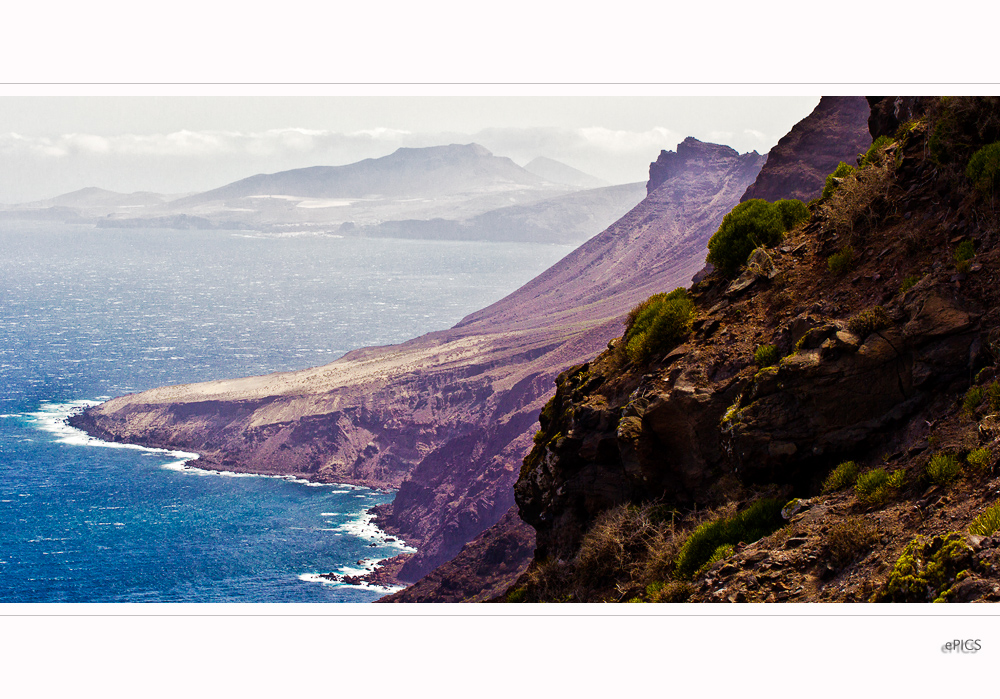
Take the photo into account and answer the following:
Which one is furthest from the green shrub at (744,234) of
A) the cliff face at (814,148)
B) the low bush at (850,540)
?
the cliff face at (814,148)

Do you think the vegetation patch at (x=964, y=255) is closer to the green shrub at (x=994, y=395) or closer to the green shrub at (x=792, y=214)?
the green shrub at (x=994, y=395)

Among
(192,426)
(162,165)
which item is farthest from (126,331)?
(162,165)

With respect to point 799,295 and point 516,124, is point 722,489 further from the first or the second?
point 516,124

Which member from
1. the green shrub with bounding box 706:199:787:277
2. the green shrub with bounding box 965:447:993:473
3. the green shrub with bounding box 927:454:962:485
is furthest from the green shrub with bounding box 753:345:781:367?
the green shrub with bounding box 965:447:993:473

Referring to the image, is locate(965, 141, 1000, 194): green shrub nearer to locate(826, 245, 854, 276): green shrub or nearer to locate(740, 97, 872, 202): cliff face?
locate(826, 245, 854, 276): green shrub

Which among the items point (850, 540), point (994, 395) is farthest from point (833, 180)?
point (850, 540)

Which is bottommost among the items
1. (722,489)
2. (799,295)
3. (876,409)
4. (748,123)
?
(722,489)
